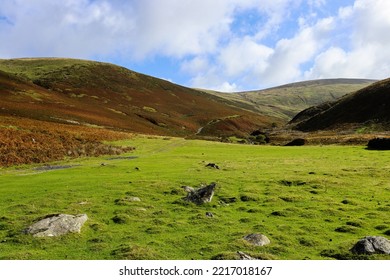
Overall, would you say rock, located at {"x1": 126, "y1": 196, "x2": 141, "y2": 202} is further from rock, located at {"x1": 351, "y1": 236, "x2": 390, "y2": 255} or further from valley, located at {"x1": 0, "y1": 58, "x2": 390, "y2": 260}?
rock, located at {"x1": 351, "y1": 236, "x2": 390, "y2": 255}

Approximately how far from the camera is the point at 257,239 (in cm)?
1809

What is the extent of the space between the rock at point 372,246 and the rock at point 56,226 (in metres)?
13.0

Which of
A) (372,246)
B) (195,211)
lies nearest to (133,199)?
(195,211)

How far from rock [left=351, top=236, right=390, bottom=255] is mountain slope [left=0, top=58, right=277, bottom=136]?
86.7m

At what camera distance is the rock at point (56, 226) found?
18.9 metres

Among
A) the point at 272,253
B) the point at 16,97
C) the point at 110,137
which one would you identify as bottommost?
the point at 272,253

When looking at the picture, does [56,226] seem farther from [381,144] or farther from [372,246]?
[381,144]

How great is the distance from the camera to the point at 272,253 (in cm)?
1698

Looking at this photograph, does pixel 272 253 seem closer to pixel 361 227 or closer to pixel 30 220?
pixel 361 227

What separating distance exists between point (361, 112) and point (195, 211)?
11733 centimetres

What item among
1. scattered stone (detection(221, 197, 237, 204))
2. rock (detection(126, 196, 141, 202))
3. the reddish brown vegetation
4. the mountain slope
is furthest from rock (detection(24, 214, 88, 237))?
the mountain slope

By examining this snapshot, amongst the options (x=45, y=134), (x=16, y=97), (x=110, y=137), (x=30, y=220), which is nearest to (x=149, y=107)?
(x=16, y=97)

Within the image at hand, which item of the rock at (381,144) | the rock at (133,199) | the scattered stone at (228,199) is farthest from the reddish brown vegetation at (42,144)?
the rock at (381,144)
